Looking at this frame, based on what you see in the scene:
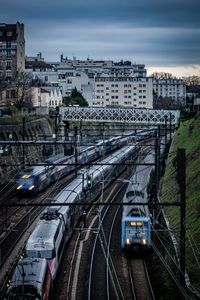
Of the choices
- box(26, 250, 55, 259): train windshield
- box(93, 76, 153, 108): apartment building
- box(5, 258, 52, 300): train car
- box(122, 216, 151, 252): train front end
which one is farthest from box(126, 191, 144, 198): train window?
box(93, 76, 153, 108): apartment building

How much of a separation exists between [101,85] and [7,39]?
39215 millimetres

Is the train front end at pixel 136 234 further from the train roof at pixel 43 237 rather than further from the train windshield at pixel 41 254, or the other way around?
the train windshield at pixel 41 254

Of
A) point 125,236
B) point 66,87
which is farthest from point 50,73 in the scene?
point 125,236

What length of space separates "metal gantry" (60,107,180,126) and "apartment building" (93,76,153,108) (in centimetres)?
4613

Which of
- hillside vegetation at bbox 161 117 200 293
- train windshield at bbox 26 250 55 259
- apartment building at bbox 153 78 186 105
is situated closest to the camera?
hillside vegetation at bbox 161 117 200 293

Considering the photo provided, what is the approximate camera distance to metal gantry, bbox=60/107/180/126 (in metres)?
73.8

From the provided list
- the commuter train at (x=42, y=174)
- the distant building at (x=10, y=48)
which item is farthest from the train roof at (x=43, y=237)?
the distant building at (x=10, y=48)

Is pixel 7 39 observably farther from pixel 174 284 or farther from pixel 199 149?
pixel 174 284

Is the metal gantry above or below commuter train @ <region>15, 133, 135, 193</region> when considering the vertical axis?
above

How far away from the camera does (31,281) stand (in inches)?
666

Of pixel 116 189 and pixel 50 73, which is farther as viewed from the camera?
pixel 50 73

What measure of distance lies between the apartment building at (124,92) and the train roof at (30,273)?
4174 inches

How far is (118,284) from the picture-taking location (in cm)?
2075

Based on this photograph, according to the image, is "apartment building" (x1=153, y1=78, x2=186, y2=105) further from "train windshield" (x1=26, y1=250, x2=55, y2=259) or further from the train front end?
"train windshield" (x1=26, y1=250, x2=55, y2=259)
